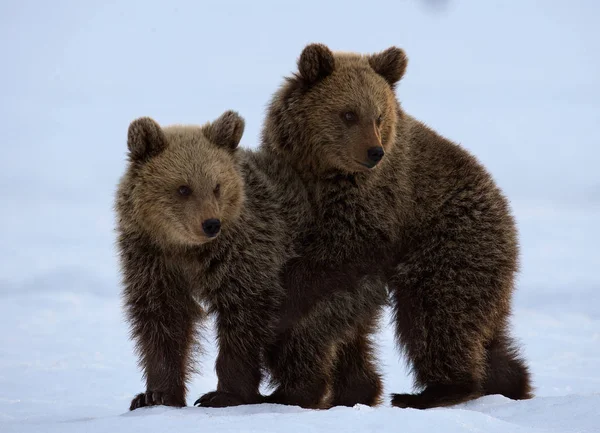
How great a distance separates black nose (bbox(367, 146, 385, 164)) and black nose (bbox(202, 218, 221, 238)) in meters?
1.67

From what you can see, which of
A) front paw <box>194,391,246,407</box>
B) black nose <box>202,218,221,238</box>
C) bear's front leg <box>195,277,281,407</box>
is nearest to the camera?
black nose <box>202,218,221,238</box>

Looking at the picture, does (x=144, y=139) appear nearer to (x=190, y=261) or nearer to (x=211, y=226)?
(x=211, y=226)

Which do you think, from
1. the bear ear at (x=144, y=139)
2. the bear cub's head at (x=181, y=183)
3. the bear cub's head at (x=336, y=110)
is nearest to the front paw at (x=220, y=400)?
the bear cub's head at (x=181, y=183)

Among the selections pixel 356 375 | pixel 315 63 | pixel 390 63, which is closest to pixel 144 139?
pixel 315 63

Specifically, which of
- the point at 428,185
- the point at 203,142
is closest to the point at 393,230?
the point at 428,185

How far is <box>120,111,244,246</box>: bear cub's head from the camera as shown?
28.7ft

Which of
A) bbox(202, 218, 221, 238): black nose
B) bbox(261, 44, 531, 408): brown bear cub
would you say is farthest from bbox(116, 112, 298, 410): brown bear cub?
bbox(261, 44, 531, 408): brown bear cub

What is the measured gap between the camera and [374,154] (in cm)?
923

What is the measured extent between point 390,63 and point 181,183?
8.76 feet

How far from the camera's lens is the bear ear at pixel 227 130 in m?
9.18

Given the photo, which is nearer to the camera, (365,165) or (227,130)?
(227,130)

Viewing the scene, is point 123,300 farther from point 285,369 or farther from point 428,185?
point 428,185

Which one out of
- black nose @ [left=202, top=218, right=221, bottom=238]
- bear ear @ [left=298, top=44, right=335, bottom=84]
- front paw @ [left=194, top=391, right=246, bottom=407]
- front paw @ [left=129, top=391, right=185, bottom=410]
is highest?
bear ear @ [left=298, top=44, right=335, bottom=84]

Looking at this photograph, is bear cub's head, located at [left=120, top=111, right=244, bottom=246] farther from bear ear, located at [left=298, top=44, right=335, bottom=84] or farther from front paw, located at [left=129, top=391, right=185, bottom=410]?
front paw, located at [left=129, top=391, right=185, bottom=410]
